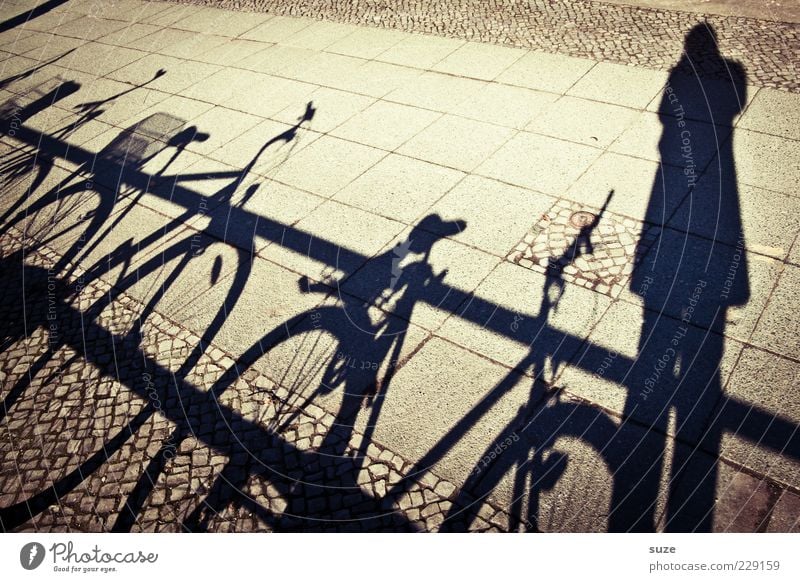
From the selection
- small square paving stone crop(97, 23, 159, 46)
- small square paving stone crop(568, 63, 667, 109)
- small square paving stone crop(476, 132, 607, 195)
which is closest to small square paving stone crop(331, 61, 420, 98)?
small square paving stone crop(476, 132, 607, 195)

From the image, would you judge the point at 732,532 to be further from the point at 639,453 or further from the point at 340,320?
the point at 340,320

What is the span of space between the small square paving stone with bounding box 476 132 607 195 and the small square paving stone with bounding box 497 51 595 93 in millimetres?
1525

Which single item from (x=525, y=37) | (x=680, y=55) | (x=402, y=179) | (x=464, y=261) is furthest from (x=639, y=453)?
(x=525, y=37)

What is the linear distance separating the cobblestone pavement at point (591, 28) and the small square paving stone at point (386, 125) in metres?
2.80

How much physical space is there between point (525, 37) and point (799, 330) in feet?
23.7

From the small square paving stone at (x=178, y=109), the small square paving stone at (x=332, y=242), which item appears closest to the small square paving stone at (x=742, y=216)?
the small square paving stone at (x=332, y=242)

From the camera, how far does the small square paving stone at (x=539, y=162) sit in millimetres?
6914

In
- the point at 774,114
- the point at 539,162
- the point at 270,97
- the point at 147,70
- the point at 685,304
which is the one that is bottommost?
the point at 685,304

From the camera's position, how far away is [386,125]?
27.5 ft

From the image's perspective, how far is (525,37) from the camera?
10055mm

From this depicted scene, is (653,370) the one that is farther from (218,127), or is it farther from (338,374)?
(218,127)

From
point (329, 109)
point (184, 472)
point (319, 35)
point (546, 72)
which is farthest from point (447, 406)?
point (319, 35)

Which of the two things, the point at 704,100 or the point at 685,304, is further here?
the point at 704,100
